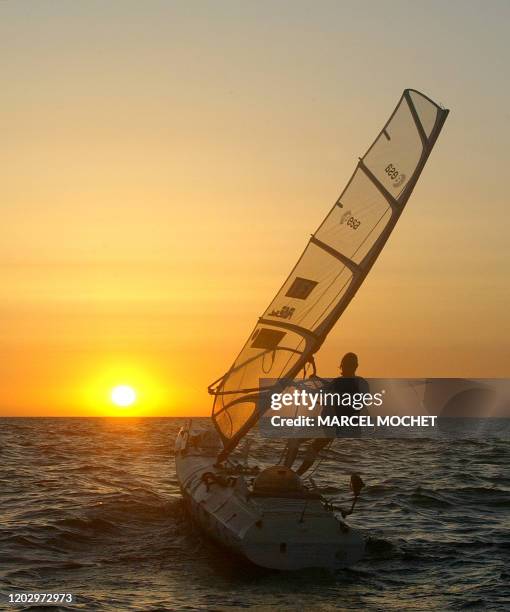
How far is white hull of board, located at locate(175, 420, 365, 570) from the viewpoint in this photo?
1289cm

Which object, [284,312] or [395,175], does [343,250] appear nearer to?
[284,312]

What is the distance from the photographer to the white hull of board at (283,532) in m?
12.9

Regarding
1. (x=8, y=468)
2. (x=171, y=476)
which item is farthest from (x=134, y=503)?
(x=8, y=468)

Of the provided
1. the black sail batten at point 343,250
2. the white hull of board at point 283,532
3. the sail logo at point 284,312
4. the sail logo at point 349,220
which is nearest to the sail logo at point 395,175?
the black sail batten at point 343,250

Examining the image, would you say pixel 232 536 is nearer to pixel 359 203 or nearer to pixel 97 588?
pixel 97 588

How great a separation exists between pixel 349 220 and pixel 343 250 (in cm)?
57

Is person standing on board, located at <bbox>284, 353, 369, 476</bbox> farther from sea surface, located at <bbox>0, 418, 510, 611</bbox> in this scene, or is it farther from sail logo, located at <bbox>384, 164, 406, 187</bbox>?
sail logo, located at <bbox>384, 164, 406, 187</bbox>

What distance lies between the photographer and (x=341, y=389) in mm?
15734

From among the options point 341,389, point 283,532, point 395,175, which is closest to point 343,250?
point 395,175

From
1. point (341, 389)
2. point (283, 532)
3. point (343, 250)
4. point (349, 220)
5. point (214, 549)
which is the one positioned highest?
point (349, 220)

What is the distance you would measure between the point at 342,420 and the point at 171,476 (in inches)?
495

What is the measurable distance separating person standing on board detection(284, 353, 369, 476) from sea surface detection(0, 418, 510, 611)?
1932 mm

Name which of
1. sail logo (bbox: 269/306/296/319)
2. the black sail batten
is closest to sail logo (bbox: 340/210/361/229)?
the black sail batten

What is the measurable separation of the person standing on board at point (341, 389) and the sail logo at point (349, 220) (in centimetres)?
224
